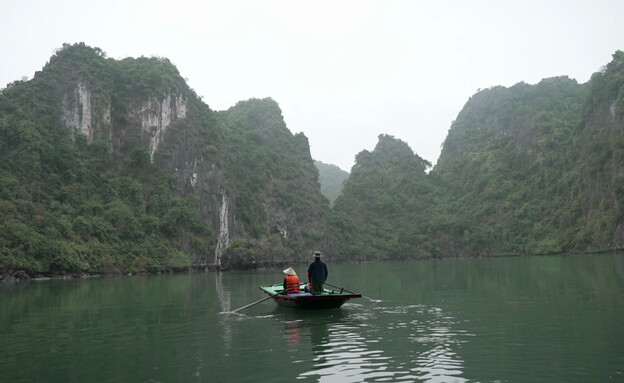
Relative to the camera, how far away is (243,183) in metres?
69.4

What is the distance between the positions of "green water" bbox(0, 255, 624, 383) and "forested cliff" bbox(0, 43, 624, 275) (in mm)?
25446

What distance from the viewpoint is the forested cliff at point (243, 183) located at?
42750 millimetres

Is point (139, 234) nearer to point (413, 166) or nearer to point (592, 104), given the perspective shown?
point (592, 104)

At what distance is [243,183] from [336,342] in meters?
62.2

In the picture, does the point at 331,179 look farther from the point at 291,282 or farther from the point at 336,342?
the point at 336,342

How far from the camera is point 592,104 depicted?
63.5 metres

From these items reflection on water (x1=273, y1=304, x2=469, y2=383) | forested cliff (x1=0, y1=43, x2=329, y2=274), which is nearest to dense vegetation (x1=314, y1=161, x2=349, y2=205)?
forested cliff (x1=0, y1=43, x2=329, y2=274)

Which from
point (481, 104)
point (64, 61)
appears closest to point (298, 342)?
point (64, 61)

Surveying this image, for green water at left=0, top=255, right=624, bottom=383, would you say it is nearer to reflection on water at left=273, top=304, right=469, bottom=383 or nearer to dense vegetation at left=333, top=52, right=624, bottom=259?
reflection on water at left=273, top=304, right=469, bottom=383

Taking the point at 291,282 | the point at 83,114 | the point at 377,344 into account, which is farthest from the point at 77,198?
the point at 377,344

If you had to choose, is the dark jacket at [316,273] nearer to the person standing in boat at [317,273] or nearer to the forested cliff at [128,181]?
the person standing in boat at [317,273]

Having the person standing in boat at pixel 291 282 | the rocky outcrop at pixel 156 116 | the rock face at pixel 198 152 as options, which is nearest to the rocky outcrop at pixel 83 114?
the rock face at pixel 198 152

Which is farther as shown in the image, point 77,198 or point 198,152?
point 198,152

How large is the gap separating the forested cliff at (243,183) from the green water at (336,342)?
83.5ft
